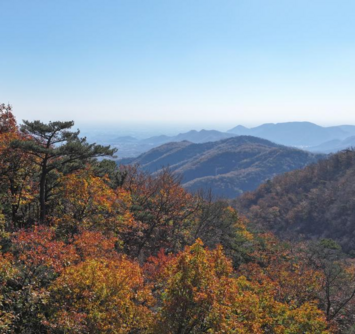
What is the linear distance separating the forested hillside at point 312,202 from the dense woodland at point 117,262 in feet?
204

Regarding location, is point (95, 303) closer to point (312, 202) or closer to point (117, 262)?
point (117, 262)

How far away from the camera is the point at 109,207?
22.2 m

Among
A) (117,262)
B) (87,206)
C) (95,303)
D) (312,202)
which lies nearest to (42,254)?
(117,262)

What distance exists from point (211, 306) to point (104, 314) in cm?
401

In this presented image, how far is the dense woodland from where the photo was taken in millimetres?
10438

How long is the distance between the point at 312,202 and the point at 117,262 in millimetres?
113278

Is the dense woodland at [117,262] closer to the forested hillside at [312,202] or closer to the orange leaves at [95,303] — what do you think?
the orange leaves at [95,303]

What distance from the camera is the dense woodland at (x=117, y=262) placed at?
10438mm

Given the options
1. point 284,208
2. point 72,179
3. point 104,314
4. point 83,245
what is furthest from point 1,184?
point 284,208

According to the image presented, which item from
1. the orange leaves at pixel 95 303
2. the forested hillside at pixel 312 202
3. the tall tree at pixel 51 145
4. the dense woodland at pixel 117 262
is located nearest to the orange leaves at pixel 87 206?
the dense woodland at pixel 117 262

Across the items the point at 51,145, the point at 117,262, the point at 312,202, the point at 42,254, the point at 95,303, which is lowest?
the point at 312,202

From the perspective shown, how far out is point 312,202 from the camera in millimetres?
110562

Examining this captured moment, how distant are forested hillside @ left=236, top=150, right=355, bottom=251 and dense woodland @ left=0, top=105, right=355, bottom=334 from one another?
62.2 meters

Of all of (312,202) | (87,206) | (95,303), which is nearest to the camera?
(95,303)
